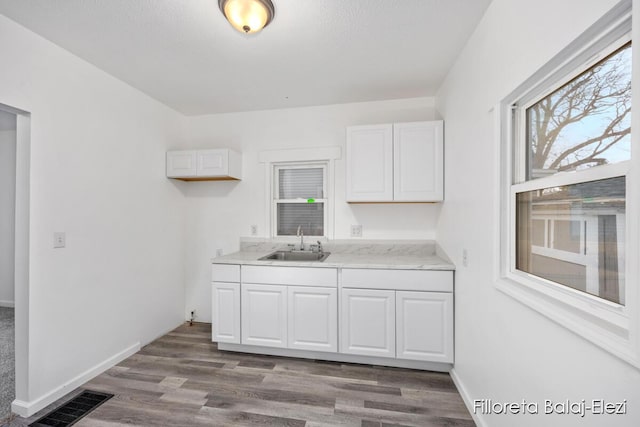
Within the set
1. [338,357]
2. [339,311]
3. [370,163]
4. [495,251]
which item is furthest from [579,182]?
[338,357]

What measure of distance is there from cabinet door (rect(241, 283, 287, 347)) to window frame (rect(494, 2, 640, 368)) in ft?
5.85

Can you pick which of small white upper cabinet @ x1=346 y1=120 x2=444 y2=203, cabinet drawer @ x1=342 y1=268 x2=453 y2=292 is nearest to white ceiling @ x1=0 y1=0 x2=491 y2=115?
small white upper cabinet @ x1=346 y1=120 x2=444 y2=203

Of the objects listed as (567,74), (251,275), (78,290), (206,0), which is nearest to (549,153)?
(567,74)

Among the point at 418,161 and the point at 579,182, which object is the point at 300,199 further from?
the point at 579,182

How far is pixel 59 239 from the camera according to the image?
6.66 feet

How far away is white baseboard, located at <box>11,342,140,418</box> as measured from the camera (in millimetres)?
1836

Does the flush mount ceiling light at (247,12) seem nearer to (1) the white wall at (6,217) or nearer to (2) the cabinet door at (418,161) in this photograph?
(2) the cabinet door at (418,161)

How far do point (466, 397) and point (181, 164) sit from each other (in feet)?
11.0

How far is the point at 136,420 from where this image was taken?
5.92 ft

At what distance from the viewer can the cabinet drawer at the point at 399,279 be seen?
2301 mm

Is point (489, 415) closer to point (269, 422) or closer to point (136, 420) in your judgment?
point (269, 422)

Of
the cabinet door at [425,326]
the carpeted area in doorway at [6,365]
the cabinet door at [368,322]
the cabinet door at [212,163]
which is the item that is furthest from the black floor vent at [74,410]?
the cabinet door at [425,326]

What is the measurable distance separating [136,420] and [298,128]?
288 cm

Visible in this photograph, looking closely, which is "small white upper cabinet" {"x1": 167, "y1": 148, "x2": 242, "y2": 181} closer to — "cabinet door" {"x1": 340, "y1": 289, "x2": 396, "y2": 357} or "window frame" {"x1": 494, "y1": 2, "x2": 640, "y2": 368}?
"cabinet door" {"x1": 340, "y1": 289, "x2": 396, "y2": 357}
